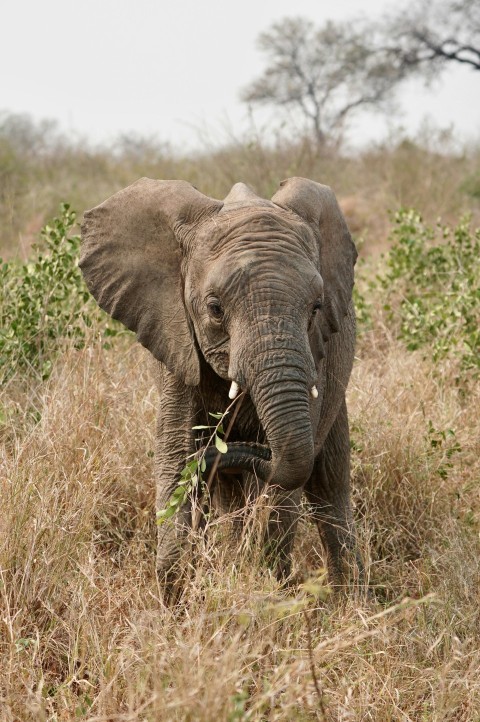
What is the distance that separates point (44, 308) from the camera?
561 cm

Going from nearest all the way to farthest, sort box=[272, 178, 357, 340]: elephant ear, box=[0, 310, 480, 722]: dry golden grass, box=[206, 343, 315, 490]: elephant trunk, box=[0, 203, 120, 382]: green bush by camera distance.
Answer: box=[0, 310, 480, 722]: dry golden grass → box=[206, 343, 315, 490]: elephant trunk → box=[272, 178, 357, 340]: elephant ear → box=[0, 203, 120, 382]: green bush

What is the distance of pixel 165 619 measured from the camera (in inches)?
135

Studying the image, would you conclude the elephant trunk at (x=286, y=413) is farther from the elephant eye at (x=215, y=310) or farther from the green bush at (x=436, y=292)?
the green bush at (x=436, y=292)

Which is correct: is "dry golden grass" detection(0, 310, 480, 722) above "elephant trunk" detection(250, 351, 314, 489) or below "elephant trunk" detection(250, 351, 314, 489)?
below

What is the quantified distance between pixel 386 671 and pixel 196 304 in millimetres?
1376

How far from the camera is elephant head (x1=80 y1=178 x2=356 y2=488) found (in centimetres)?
339

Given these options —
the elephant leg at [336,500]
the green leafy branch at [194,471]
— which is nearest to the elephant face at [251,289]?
the green leafy branch at [194,471]

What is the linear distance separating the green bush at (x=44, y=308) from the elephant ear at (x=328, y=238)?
178cm

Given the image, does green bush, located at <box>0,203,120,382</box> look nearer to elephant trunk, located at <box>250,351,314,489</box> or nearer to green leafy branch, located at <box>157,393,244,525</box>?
green leafy branch, located at <box>157,393,244,525</box>

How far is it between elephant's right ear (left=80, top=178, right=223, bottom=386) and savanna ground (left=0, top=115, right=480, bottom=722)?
683mm

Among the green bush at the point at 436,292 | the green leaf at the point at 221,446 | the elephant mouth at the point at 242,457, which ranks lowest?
the green bush at the point at 436,292

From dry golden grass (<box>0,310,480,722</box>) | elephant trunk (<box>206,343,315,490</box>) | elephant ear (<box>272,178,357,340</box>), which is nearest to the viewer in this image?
dry golden grass (<box>0,310,480,722</box>)

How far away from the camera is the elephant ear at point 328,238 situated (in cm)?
400

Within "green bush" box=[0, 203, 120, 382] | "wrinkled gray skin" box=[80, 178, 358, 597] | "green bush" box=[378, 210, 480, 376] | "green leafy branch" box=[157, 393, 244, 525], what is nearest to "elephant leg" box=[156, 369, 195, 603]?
"wrinkled gray skin" box=[80, 178, 358, 597]
